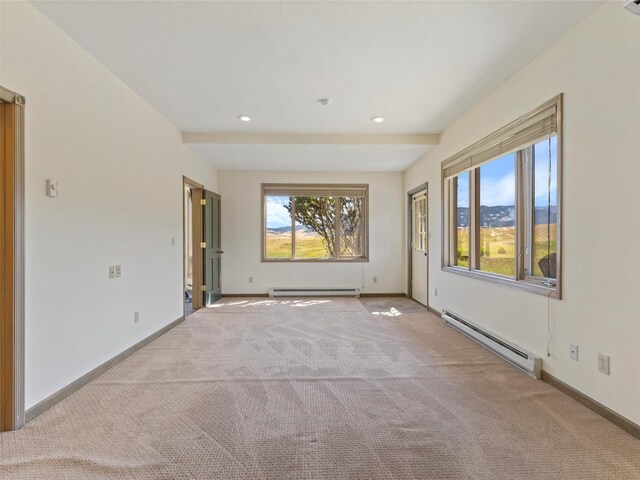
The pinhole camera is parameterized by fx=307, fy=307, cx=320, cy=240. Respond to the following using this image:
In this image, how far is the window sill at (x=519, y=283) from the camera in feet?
7.75

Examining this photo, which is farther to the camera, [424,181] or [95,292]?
[424,181]

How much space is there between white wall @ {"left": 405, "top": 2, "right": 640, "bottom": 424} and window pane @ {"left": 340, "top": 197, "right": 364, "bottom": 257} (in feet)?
12.3

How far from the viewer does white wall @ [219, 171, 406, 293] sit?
6.03m

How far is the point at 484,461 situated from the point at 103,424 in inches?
86.4

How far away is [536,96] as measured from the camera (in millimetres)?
2520

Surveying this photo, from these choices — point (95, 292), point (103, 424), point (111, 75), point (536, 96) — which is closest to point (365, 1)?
point (536, 96)

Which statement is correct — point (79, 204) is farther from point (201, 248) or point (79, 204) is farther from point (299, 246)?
point (299, 246)

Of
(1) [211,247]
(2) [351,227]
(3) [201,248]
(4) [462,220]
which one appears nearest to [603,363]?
(4) [462,220]

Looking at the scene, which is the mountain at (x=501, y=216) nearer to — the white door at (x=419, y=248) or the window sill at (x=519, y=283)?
the window sill at (x=519, y=283)

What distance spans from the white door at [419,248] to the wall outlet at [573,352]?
2726 mm

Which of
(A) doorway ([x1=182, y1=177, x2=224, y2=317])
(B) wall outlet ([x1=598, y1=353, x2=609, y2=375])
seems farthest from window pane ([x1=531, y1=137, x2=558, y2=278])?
(A) doorway ([x1=182, y1=177, x2=224, y2=317])

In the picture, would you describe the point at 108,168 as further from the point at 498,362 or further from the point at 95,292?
the point at 498,362

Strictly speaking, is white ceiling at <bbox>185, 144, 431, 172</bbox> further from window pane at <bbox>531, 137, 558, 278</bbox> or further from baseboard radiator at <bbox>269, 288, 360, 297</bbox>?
baseboard radiator at <bbox>269, 288, 360, 297</bbox>

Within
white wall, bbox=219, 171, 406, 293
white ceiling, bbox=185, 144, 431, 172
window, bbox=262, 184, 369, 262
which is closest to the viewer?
white ceiling, bbox=185, 144, 431, 172
